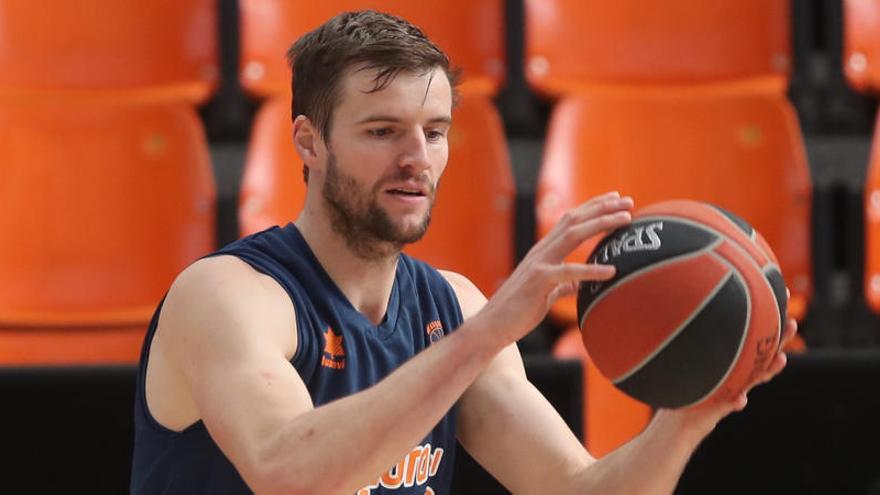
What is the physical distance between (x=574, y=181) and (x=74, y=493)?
5.56ft

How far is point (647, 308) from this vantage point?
2303mm

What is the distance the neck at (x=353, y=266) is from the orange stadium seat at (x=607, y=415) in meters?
1.02

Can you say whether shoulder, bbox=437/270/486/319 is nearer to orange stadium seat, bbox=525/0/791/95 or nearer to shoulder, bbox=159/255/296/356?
shoulder, bbox=159/255/296/356

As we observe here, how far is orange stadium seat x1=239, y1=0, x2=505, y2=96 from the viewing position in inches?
177

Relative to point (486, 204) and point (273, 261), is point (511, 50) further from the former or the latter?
point (273, 261)

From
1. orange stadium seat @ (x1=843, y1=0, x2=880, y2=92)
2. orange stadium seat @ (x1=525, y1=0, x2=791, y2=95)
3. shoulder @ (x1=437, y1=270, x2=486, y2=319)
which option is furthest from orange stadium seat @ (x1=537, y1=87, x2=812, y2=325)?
shoulder @ (x1=437, y1=270, x2=486, y2=319)

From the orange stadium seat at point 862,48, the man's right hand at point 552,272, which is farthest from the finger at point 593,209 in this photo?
the orange stadium seat at point 862,48

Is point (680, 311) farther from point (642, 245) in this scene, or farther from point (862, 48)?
point (862, 48)

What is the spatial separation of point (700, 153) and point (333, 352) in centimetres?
211

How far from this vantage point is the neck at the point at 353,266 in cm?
279

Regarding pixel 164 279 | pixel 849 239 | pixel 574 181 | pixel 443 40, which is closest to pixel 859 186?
pixel 849 239

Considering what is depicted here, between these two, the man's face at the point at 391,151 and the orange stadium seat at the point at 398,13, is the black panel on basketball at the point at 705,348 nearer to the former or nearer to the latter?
the man's face at the point at 391,151

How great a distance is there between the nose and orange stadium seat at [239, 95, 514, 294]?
1657mm

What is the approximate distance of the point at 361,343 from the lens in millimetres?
2773
